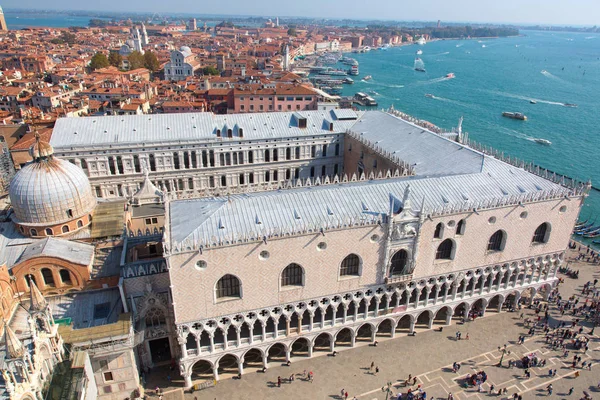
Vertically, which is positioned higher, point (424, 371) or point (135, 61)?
point (135, 61)

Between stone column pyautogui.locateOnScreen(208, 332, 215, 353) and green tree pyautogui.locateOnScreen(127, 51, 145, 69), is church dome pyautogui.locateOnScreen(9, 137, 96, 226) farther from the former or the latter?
green tree pyautogui.locateOnScreen(127, 51, 145, 69)

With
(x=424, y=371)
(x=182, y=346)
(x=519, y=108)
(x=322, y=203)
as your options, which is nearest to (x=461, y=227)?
(x=322, y=203)

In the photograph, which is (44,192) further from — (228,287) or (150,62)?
(150,62)

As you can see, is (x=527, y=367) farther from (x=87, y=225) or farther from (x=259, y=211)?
(x=87, y=225)

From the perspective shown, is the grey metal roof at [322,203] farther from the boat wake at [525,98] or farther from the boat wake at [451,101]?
the boat wake at [525,98]

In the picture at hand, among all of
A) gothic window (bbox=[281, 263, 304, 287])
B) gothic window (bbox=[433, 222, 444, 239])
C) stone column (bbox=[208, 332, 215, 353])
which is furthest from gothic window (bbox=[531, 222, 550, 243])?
stone column (bbox=[208, 332, 215, 353])

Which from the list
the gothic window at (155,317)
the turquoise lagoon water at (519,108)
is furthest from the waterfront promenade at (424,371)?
the turquoise lagoon water at (519,108)
